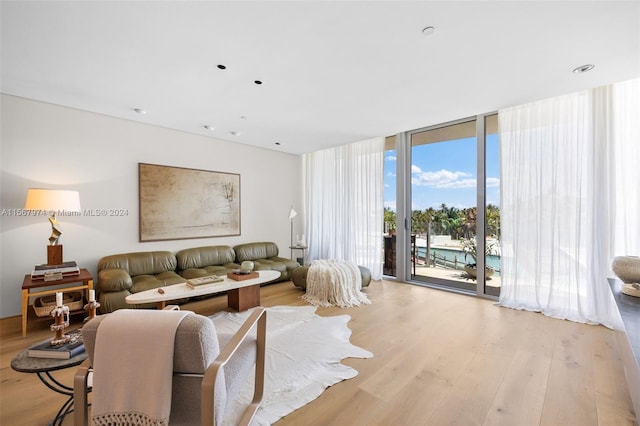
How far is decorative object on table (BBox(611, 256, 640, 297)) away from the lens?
213 cm

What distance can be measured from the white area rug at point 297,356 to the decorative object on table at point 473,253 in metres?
2.27

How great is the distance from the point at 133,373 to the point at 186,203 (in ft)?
12.6

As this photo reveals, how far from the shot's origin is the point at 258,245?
5293 millimetres

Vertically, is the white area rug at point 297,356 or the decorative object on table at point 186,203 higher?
the decorative object on table at point 186,203

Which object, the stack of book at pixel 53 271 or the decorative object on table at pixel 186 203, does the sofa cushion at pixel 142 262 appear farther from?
the stack of book at pixel 53 271

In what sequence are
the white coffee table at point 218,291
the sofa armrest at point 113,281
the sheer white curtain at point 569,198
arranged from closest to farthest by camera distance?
the white coffee table at point 218,291 → the sheer white curtain at point 569,198 → the sofa armrest at point 113,281

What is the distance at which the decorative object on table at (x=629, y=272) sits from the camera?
2.13 m

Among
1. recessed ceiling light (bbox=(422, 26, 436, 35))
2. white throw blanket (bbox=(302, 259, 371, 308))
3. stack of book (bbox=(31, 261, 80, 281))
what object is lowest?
white throw blanket (bbox=(302, 259, 371, 308))

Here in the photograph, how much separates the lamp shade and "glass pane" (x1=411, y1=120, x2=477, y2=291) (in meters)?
4.81

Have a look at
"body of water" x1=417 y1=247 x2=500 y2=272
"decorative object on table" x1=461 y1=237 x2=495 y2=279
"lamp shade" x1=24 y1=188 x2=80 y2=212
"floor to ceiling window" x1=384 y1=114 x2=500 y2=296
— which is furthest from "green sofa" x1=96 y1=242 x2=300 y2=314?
"decorative object on table" x1=461 y1=237 x2=495 y2=279

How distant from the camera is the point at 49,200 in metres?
2.96

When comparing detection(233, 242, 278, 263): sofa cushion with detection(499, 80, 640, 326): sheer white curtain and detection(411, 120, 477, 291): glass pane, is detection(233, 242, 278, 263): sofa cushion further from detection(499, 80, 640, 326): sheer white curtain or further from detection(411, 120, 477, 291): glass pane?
detection(499, 80, 640, 326): sheer white curtain

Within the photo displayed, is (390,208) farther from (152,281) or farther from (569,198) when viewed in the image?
(152,281)

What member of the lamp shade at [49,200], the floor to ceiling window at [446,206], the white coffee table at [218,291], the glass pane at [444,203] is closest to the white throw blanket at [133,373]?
the white coffee table at [218,291]
